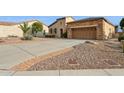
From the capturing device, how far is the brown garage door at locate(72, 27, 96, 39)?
31.3 m

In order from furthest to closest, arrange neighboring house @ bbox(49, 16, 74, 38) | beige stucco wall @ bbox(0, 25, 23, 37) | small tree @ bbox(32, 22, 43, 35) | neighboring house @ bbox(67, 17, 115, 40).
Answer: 1. beige stucco wall @ bbox(0, 25, 23, 37)
2. small tree @ bbox(32, 22, 43, 35)
3. neighboring house @ bbox(49, 16, 74, 38)
4. neighboring house @ bbox(67, 17, 115, 40)

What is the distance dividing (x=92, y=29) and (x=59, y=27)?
474 inches

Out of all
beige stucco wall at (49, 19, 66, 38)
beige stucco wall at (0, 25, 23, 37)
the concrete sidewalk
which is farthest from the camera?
beige stucco wall at (0, 25, 23, 37)

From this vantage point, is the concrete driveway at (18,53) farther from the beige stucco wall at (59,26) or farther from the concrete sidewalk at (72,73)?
the beige stucco wall at (59,26)

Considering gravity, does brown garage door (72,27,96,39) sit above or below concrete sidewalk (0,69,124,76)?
above

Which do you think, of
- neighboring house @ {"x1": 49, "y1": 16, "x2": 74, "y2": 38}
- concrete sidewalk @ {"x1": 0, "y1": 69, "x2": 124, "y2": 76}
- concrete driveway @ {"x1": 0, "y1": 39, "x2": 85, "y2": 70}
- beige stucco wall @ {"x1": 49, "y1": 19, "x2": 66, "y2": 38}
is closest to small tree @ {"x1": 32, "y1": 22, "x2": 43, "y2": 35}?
neighboring house @ {"x1": 49, "y1": 16, "x2": 74, "y2": 38}

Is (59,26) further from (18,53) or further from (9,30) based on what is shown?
(18,53)

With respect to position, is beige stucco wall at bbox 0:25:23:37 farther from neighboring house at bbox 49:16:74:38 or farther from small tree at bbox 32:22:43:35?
neighboring house at bbox 49:16:74:38

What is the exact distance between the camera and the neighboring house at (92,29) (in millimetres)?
30094


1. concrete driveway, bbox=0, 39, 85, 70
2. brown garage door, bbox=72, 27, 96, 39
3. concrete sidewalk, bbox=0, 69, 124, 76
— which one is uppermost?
brown garage door, bbox=72, 27, 96, 39
